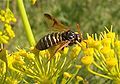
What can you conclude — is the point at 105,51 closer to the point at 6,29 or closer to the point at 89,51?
the point at 89,51

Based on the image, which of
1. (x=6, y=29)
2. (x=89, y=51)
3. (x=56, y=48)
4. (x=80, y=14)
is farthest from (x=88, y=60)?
(x=80, y=14)

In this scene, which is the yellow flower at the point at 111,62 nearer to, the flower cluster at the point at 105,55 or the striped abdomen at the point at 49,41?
the flower cluster at the point at 105,55

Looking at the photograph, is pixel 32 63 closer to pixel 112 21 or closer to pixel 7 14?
pixel 7 14

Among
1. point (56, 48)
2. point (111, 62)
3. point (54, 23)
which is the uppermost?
point (54, 23)

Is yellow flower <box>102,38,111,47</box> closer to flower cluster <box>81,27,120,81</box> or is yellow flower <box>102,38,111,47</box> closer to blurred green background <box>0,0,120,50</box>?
flower cluster <box>81,27,120,81</box>

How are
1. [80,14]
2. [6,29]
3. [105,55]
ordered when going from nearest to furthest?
1. [105,55]
2. [6,29]
3. [80,14]

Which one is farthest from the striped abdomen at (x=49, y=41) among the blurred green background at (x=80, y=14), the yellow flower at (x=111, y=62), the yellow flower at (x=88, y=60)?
the blurred green background at (x=80, y=14)

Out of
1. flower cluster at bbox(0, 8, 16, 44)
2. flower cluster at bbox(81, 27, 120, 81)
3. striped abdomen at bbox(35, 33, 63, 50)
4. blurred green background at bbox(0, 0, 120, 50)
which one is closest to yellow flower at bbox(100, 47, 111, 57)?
flower cluster at bbox(81, 27, 120, 81)
